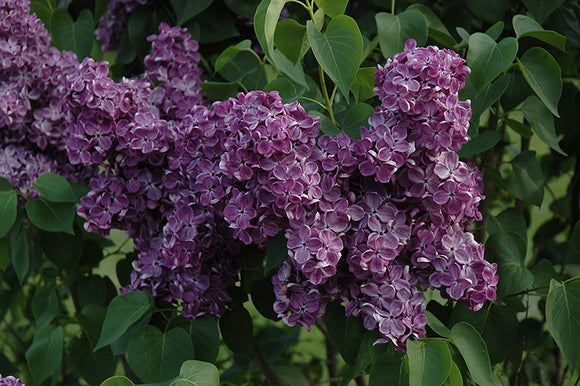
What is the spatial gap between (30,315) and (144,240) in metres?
0.99

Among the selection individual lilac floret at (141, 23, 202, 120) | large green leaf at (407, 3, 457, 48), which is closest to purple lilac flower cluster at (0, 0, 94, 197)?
individual lilac floret at (141, 23, 202, 120)

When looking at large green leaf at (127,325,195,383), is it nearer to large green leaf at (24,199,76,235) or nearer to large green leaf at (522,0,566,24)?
large green leaf at (24,199,76,235)

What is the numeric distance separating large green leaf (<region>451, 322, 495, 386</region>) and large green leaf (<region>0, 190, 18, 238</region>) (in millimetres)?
745

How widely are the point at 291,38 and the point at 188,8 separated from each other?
450 mm

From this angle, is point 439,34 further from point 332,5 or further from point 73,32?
point 73,32

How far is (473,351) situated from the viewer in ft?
3.18

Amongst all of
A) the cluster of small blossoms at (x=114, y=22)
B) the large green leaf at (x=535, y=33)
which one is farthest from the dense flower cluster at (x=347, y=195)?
the cluster of small blossoms at (x=114, y=22)

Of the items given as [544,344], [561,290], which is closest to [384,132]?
[561,290]

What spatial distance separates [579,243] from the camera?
3.83 ft

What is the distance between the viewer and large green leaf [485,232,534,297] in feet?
3.59

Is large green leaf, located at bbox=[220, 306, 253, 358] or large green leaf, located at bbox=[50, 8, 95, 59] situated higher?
large green leaf, located at bbox=[50, 8, 95, 59]

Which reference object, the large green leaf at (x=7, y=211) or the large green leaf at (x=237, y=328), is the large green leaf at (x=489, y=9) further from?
the large green leaf at (x=7, y=211)

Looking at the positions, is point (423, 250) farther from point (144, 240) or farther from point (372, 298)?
point (144, 240)

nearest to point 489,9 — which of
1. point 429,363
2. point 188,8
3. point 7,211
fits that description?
point 188,8
